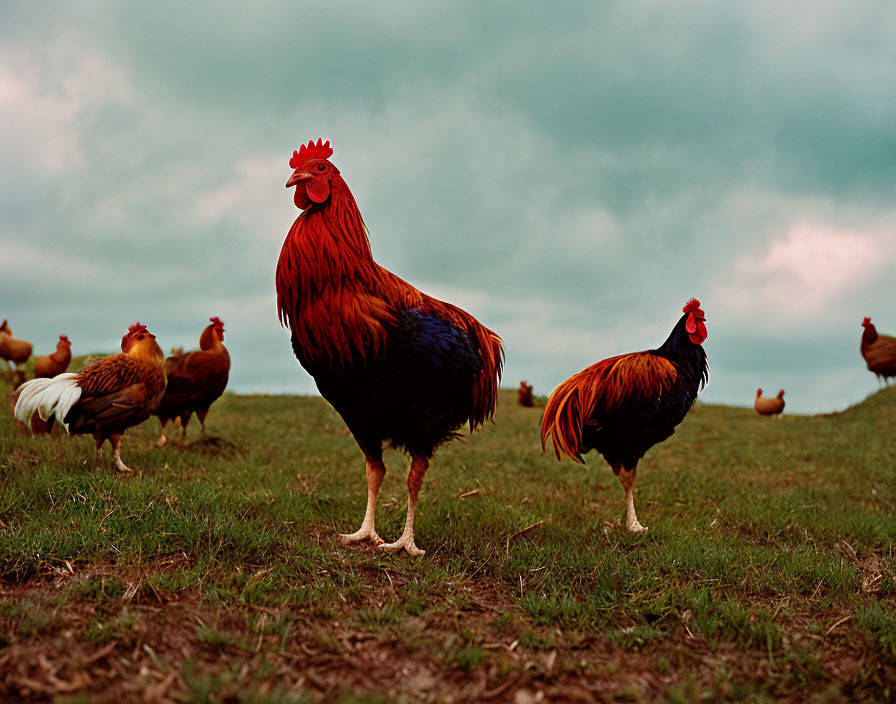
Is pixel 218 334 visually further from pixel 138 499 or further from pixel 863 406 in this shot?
pixel 863 406

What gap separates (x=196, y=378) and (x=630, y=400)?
581 centimetres

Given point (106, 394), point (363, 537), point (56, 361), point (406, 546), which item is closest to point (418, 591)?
point (406, 546)

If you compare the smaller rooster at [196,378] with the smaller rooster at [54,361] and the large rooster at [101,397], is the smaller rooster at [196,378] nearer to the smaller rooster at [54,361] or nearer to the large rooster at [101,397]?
the large rooster at [101,397]

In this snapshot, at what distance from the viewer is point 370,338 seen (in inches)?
186

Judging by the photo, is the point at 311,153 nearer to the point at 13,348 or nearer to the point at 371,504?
the point at 371,504

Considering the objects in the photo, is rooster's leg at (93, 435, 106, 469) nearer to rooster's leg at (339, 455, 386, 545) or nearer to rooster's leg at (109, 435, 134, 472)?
rooster's leg at (109, 435, 134, 472)

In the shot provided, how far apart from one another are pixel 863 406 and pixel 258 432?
16.8 m

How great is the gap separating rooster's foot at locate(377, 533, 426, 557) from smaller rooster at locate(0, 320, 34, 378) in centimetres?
1204

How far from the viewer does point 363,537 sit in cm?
534

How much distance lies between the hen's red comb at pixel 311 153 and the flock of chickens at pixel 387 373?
0.01 meters

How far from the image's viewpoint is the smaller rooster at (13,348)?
13414 millimetres

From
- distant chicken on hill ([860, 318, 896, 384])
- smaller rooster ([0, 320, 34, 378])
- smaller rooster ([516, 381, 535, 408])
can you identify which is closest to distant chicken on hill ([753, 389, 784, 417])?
distant chicken on hill ([860, 318, 896, 384])

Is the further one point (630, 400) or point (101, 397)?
point (101, 397)

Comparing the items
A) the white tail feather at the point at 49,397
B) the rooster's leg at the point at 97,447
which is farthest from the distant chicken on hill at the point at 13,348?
the rooster's leg at the point at 97,447
